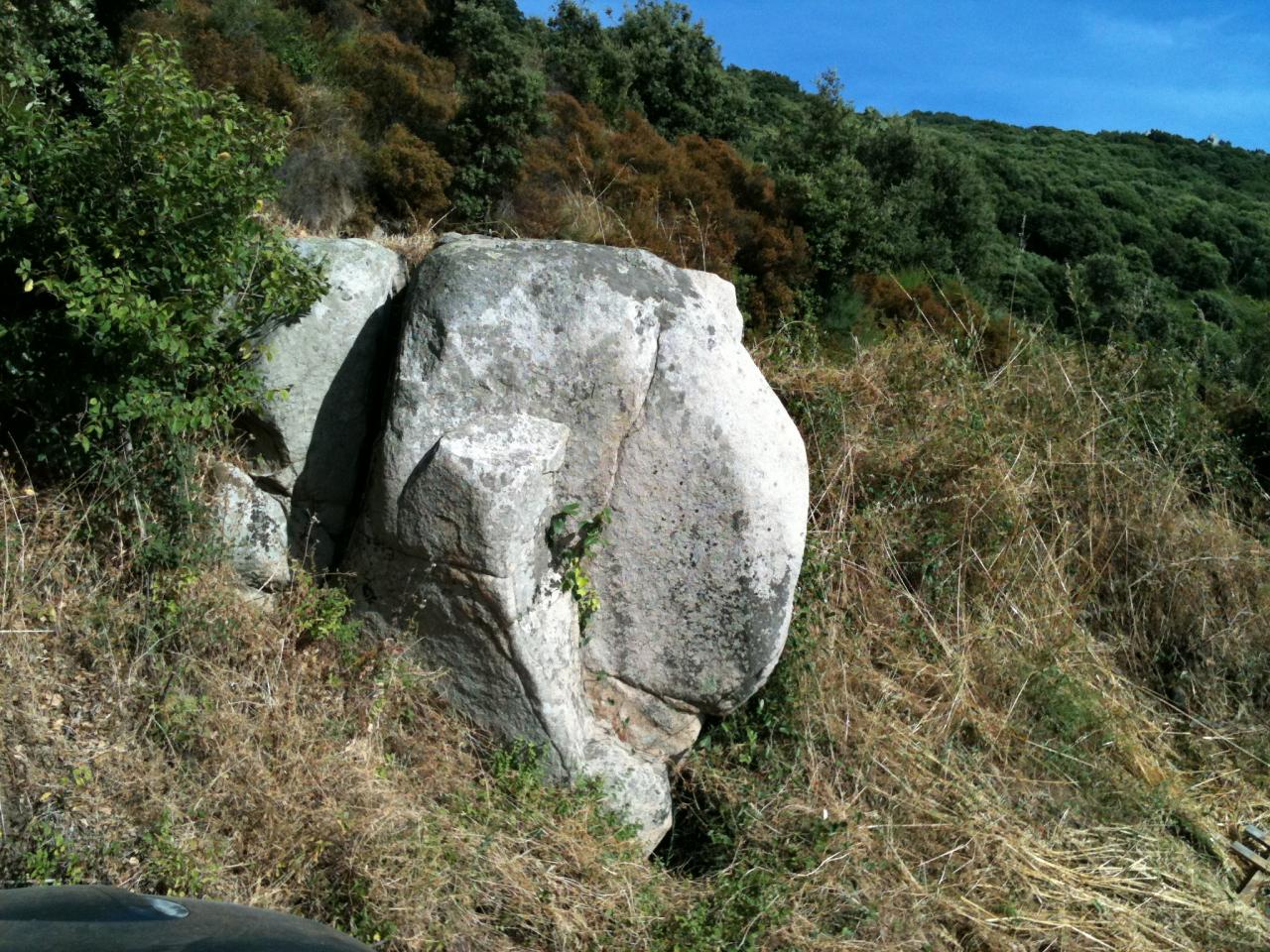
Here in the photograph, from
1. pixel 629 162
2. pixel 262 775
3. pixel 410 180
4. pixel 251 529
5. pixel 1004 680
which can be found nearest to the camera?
pixel 262 775

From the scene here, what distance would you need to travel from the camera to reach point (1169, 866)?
523cm

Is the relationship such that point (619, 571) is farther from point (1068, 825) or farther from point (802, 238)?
point (802, 238)

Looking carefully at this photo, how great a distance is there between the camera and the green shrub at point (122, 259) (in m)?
4.25

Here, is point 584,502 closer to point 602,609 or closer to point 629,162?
point 602,609

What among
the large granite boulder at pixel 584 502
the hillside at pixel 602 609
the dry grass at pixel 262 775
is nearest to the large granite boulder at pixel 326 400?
the hillside at pixel 602 609

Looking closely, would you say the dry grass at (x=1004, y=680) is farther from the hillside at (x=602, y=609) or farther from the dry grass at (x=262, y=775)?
the dry grass at (x=262, y=775)

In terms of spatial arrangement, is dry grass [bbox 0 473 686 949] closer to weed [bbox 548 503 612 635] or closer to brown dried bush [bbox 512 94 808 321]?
weed [bbox 548 503 612 635]

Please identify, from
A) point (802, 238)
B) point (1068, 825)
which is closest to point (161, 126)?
point (1068, 825)

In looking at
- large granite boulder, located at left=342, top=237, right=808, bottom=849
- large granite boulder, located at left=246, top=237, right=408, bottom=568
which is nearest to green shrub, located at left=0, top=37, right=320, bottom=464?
large granite boulder, located at left=246, top=237, right=408, bottom=568

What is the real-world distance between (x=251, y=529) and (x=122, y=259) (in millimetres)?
1208

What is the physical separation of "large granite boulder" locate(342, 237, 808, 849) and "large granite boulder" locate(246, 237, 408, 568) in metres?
0.25

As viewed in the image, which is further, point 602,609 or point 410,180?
point 410,180

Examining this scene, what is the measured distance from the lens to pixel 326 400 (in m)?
4.93

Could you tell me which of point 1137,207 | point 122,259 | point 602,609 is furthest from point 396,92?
point 1137,207
